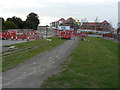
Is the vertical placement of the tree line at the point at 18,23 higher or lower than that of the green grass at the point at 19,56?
higher

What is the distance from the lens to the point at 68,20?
124625mm

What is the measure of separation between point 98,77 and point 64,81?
1.72m

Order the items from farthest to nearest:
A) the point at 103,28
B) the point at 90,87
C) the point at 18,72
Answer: the point at 103,28 → the point at 18,72 → the point at 90,87

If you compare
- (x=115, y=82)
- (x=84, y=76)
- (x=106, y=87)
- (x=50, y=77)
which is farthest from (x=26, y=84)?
(x=115, y=82)

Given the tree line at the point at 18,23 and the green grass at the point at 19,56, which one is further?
the tree line at the point at 18,23

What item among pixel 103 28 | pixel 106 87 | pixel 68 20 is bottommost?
pixel 106 87

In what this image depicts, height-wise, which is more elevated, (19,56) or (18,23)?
(18,23)

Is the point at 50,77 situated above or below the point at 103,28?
below

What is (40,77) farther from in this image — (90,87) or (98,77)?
(98,77)

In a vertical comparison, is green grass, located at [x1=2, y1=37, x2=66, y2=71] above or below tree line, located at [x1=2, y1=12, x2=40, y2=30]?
below

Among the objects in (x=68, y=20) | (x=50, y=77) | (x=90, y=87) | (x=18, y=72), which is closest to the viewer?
(x=90, y=87)

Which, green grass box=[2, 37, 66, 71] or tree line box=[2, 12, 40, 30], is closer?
green grass box=[2, 37, 66, 71]

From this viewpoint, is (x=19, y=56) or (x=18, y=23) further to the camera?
(x=18, y=23)

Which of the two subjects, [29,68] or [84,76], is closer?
[84,76]
